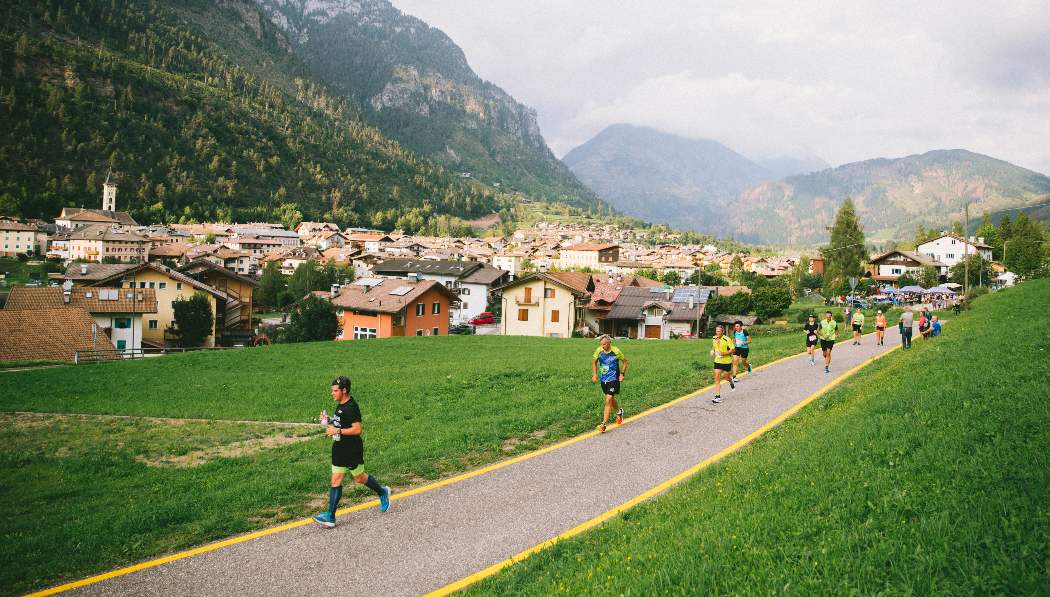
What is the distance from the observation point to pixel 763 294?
221 feet

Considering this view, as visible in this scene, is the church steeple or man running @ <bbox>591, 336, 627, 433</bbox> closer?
man running @ <bbox>591, 336, 627, 433</bbox>

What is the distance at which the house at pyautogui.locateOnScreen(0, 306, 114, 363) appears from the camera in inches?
1593

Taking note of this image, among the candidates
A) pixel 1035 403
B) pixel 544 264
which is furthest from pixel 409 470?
pixel 544 264

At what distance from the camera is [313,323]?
5725 centimetres

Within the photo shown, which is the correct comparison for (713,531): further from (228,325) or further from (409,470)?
(228,325)

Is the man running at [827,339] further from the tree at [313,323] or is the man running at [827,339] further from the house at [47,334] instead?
the tree at [313,323]

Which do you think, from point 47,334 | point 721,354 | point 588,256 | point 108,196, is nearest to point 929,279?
point 721,354

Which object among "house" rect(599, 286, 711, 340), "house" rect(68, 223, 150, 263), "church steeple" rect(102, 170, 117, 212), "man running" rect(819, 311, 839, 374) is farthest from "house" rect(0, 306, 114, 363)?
"church steeple" rect(102, 170, 117, 212)

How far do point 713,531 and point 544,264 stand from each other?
166627mm

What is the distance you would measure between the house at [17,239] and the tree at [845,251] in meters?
142

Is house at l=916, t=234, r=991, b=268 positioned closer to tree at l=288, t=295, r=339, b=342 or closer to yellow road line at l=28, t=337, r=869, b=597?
tree at l=288, t=295, r=339, b=342

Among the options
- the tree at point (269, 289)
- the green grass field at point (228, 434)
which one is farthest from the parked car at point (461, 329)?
the green grass field at point (228, 434)

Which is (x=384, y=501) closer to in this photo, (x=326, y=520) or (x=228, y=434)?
(x=326, y=520)

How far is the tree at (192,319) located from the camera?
60.5 m
